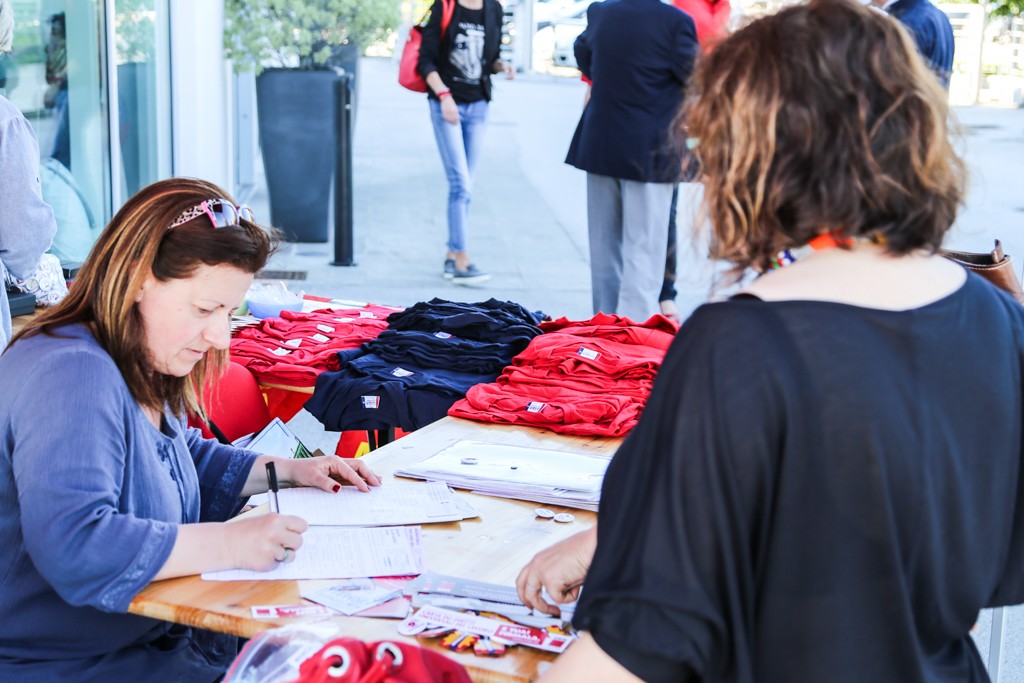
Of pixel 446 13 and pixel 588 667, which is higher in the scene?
pixel 446 13

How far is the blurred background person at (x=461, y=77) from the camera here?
22.6 ft

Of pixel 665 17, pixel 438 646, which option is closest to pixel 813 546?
pixel 438 646

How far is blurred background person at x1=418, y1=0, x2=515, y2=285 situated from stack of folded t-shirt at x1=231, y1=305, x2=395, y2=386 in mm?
3155

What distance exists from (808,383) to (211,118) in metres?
7.67

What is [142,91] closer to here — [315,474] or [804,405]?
[315,474]

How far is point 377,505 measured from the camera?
214 centimetres

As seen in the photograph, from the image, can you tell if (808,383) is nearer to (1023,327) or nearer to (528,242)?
(1023,327)

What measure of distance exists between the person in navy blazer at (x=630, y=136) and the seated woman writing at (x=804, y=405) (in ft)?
13.6

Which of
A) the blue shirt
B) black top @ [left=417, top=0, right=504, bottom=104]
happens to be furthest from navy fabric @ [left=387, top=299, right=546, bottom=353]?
black top @ [left=417, top=0, right=504, bottom=104]

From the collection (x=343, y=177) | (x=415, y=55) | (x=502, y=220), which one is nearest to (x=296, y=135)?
(x=343, y=177)

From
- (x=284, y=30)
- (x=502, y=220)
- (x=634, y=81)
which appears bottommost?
(x=502, y=220)

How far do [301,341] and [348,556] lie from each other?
73.5 inches

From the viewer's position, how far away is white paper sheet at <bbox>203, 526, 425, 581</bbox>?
1.80 meters

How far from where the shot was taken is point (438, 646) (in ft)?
5.28
